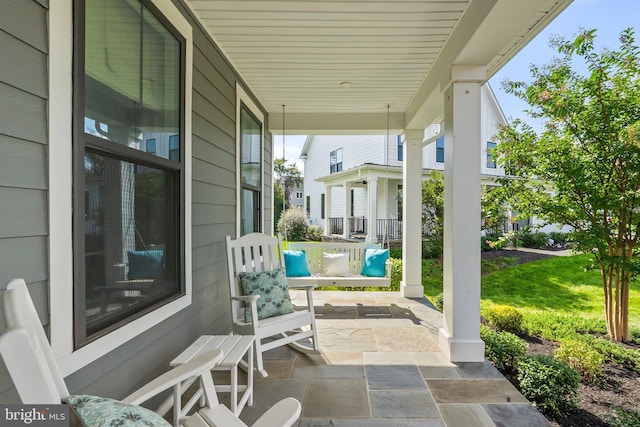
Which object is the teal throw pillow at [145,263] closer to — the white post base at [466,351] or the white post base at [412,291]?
the white post base at [466,351]

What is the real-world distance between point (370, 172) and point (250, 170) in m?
5.90

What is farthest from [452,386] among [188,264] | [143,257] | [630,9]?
[630,9]

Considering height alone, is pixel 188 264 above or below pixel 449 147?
below

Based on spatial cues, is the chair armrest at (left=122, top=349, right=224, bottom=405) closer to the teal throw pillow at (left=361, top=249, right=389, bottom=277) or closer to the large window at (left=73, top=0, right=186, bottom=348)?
the large window at (left=73, top=0, right=186, bottom=348)

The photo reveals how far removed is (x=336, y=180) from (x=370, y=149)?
1644 millimetres

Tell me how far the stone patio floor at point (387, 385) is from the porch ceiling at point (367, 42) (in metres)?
2.44

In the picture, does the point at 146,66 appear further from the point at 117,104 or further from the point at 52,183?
the point at 52,183

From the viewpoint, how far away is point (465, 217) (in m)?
2.88

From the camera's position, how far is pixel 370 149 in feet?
38.1

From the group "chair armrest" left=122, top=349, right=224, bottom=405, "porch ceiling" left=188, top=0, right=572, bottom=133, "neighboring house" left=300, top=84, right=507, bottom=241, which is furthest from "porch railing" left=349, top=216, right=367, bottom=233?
"chair armrest" left=122, top=349, right=224, bottom=405

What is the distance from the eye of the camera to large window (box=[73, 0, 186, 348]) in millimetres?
1476

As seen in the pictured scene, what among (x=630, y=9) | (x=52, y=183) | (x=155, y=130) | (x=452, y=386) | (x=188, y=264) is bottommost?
(x=452, y=386)

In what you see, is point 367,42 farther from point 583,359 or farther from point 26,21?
point 583,359

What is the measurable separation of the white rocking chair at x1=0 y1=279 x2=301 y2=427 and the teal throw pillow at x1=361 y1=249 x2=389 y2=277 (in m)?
3.40
